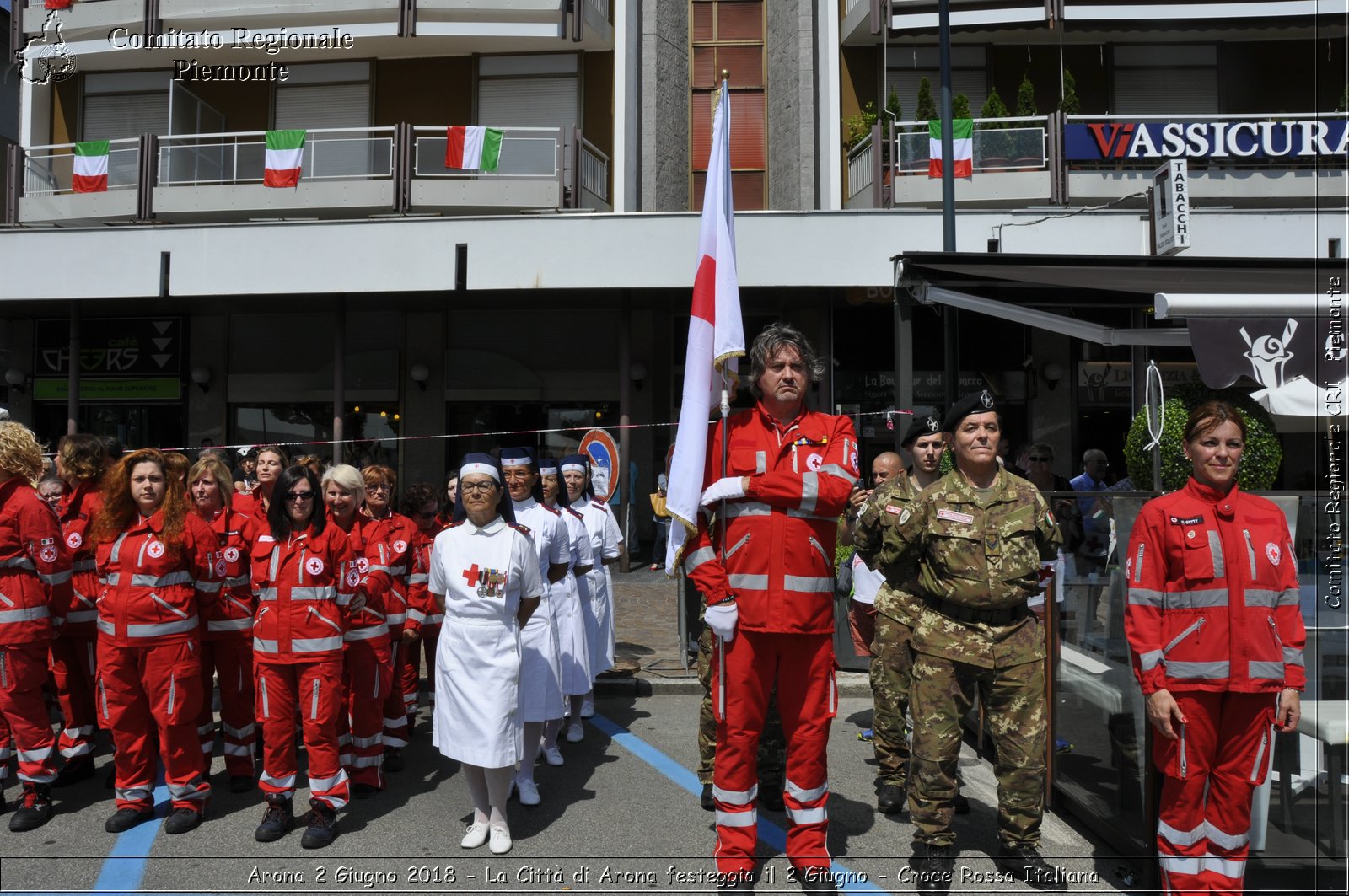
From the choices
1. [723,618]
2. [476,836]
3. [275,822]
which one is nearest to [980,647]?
[723,618]

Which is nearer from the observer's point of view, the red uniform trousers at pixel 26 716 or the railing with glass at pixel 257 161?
the red uniform trousers at pixel 26 716

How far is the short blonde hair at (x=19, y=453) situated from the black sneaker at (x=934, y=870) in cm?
514

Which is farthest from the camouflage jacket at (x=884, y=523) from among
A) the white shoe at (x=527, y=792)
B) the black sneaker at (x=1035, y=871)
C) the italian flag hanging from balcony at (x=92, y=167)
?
the italian flag hanging from balcony at (x=92, y=167)

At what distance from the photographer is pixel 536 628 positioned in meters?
5.26

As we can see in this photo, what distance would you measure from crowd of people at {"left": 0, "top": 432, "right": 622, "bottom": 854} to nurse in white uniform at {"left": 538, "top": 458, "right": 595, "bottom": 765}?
0.64 feet

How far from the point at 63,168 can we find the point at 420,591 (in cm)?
1610

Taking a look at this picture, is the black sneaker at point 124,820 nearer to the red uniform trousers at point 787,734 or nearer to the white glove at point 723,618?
the red uniform trousers at point 787,734

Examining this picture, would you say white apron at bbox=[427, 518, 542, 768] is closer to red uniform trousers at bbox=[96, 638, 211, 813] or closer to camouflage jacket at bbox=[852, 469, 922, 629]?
red uniform trousers at bbox=[96, 638, 211, 813]

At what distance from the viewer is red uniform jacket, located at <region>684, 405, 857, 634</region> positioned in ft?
13.0

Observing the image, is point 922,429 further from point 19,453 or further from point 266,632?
point 19,453

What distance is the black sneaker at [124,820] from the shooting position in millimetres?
4773

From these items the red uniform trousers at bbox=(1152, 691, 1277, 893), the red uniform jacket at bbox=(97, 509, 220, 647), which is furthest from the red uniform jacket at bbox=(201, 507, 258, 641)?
the red uniform trousers at bbox=(1152, 691, 1277, 893)

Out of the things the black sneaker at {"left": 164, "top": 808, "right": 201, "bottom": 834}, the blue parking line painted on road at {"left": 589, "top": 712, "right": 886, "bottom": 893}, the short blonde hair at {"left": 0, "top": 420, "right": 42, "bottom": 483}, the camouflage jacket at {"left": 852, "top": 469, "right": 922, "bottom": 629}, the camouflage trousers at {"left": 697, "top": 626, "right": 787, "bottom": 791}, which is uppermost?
the short blonde hair at {"left": 0, "top": 420, "right": 42, "bottom": 483}

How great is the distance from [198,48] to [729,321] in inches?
698
